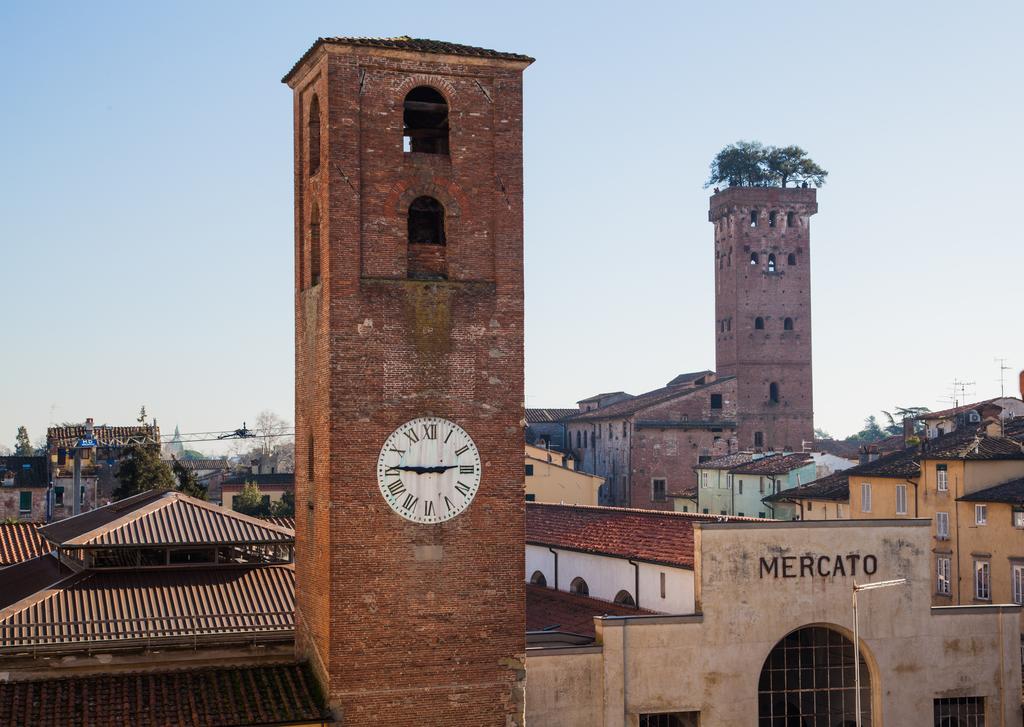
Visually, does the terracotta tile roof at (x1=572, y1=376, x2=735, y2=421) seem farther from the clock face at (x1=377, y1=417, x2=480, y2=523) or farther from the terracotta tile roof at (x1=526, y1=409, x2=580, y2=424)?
the clock face at (x1=377, y1=417, x2=480, y2=523)

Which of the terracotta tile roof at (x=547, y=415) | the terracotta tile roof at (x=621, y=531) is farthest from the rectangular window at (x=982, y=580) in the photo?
the terracotta tile roof at (x=547, y=415)

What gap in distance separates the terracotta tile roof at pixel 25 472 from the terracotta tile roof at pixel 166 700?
6249cm

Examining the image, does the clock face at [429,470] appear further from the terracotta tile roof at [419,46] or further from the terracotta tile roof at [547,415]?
the terracotta tile roof at [547,415]

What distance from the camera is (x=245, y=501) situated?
8094 cm

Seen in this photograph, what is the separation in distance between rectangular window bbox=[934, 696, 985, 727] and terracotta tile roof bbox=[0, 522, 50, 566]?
2206 centimetres

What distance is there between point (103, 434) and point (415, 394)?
65634 mm

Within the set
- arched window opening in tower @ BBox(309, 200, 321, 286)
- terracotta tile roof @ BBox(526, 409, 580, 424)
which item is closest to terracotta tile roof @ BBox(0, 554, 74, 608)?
arched window opening in tower @ BBox(309, 200, 321, 286)

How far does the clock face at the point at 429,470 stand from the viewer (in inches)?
866

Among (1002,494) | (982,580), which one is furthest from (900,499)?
(1002,494)

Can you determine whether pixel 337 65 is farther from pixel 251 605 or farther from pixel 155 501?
pixel 155 501

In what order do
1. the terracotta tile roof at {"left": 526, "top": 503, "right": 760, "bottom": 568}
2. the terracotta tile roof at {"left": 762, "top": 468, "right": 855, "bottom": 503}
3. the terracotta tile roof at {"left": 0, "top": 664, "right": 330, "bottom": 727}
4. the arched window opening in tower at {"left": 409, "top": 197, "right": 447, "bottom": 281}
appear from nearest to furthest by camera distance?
1. the terracotta tile roof at {"left": 0, "top": 664, "right": 330, "bottom": 727}
2. the arched window opening in tower at {"left": 409, "top": 197, "right": 447, "bottom": 281}
3. the terracotta tile roof at {"left": 526, "top": 503, "right": 760, "bottom": 568}
4. the terracotta tile roof at {"left": 762, "top": 468, "right": 855, "bottom": 503}

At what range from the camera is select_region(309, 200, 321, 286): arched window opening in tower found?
76.1 ft

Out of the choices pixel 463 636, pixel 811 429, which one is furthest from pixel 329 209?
pixel 811 429

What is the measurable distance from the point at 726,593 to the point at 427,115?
11852mm
